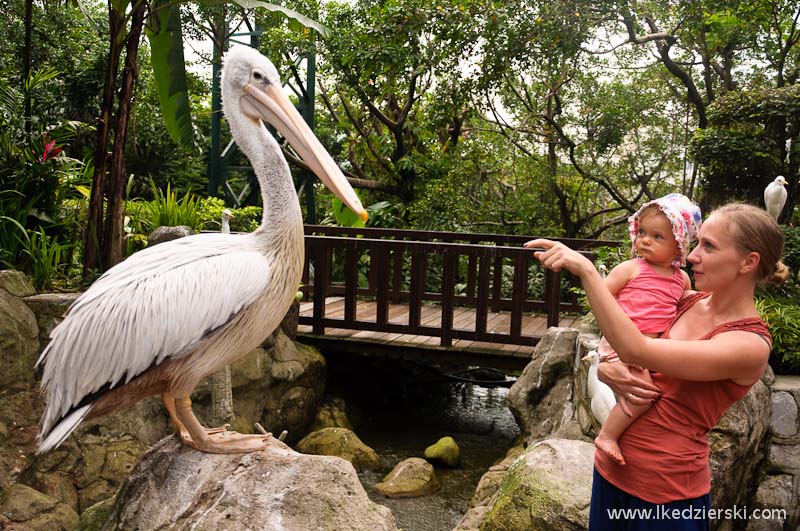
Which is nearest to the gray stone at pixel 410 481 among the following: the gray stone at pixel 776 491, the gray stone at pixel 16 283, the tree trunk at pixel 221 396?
the tree trunk at pixel 221 396

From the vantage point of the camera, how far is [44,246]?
5242 mm

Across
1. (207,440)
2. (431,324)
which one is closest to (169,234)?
(207,440)

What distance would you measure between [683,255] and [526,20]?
22.3 feet

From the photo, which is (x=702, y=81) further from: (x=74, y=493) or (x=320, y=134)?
(x=74, y=493)

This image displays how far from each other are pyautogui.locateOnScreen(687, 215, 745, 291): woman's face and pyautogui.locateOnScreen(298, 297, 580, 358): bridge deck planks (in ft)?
16.2

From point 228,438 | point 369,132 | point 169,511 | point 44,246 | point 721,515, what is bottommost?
point 721,515

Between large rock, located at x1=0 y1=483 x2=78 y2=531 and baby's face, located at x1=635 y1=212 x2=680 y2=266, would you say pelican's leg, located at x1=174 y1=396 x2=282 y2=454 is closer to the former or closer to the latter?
baby's face, located at x1=635 y1=212 x2=680 y2=266

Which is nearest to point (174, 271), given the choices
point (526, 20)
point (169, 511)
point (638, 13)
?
point (169, 511)

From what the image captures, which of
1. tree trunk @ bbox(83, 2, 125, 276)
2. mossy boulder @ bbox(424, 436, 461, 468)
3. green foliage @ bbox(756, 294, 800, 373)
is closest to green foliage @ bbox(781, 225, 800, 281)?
green foliage @ bbox(756, 294, 800, 373)

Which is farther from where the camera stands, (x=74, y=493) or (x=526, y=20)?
(x=526, y=20)

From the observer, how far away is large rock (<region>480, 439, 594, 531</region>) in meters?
3.13

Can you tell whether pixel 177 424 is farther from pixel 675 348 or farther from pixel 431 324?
pixel 431 324

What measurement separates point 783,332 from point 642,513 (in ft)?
12.4

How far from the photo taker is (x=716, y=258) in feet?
5.39
